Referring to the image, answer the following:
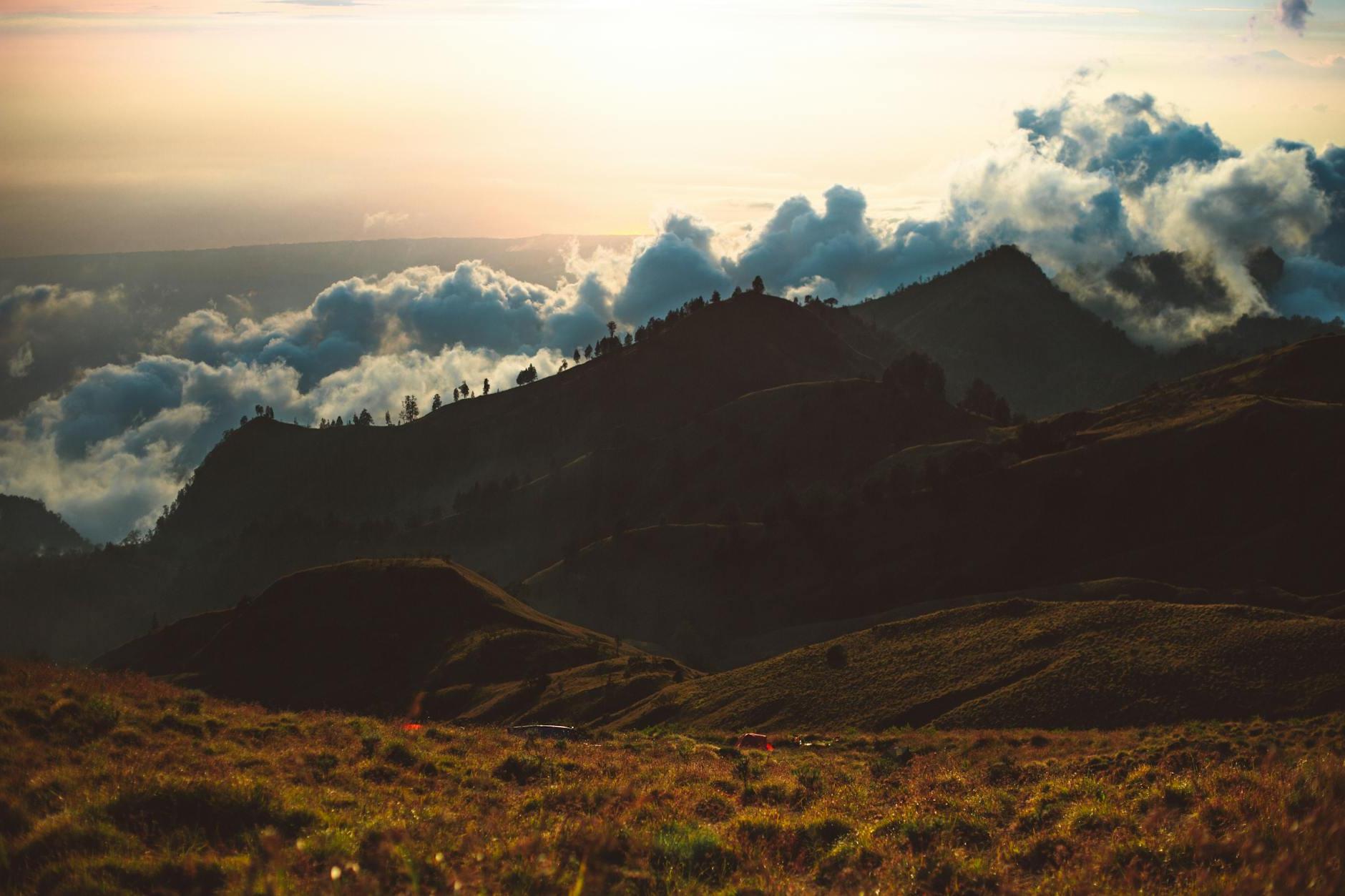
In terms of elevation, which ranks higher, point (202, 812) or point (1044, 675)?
point (202, 812)

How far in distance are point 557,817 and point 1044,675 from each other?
56131 mm

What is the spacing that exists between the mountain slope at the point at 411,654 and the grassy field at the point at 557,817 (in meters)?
59.4

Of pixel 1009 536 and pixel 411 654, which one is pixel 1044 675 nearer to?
pixel 411 654

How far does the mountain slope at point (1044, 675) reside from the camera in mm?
58406

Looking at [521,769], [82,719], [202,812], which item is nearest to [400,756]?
[521,769]

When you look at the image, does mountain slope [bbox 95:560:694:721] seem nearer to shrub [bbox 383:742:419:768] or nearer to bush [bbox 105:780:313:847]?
shrub [bbox 383:742:419:768]

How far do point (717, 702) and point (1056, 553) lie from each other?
113006 millimetres

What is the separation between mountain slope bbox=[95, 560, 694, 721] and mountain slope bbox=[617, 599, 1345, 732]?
1132cm

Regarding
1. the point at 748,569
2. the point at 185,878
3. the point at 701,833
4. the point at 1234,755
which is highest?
the point at 185,878

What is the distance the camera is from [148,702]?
940 inches

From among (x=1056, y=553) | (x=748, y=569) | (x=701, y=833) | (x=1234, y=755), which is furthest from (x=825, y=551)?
(x=701, y=833)

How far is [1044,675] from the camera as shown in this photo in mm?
64312

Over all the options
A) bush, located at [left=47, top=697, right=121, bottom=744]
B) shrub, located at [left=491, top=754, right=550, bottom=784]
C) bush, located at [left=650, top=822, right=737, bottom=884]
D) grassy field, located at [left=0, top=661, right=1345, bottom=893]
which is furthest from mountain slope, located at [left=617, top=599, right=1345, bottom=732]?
bush, located at [left=650, top=822, right=737, bottom=884]

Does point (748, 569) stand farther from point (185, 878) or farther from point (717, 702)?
point (185, 878)
